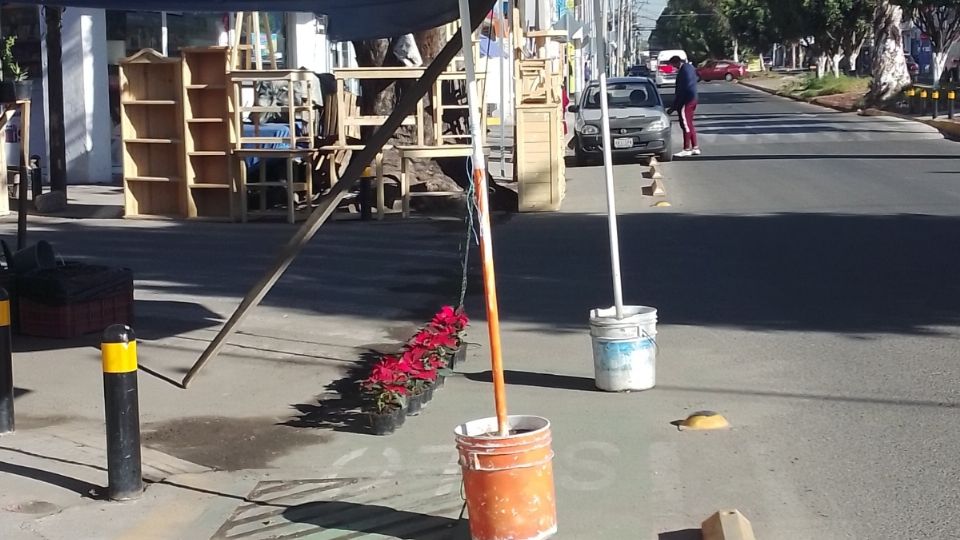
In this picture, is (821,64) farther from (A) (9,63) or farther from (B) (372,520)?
(B) (372,520)

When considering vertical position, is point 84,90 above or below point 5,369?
above

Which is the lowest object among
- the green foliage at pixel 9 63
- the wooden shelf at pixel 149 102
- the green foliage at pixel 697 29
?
the wooden shelf at pixel 149 102

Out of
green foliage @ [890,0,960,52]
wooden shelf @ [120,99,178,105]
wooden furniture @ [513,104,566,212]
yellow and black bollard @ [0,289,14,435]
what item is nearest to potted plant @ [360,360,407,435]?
yellow and black bollard @ [0,289,14,435]

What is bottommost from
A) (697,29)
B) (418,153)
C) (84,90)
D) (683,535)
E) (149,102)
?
(683,535)

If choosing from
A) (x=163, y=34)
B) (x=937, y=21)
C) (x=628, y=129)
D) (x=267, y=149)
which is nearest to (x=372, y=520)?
(x=267, y=149)

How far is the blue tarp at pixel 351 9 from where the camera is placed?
8.44m

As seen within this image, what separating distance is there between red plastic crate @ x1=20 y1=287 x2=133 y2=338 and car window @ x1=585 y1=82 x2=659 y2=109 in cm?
1652

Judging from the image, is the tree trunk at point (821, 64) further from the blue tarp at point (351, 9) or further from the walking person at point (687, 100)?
the blue tarp at point (351, 9)

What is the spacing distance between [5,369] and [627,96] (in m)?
20.5

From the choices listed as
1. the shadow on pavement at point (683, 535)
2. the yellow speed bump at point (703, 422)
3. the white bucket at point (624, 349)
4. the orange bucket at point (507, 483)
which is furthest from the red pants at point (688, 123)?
the orange bucket at point (507, 483)

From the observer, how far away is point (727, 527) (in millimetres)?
5047

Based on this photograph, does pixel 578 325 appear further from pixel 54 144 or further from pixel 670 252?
pixel 54 144

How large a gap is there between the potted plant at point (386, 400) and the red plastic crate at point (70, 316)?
3.33 meters

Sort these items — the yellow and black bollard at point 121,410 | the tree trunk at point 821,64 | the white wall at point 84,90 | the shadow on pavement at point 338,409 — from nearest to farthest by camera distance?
the yellow and black bollard at point 121,410 → the shadow on pavement at point 338,409 → the white wall at point 84,90 → the tree trunk at point 821,64
